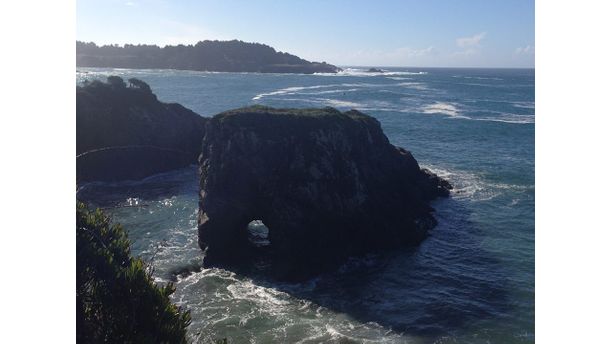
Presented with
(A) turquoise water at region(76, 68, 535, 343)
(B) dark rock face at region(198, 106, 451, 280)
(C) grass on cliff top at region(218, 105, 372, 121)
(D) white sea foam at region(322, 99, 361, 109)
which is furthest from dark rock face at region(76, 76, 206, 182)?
(D) white sea foam at region(322, 99, 361, 109)

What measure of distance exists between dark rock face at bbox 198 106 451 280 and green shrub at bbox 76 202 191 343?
1452 cm

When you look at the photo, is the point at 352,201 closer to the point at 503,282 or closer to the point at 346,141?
the point at 346,141

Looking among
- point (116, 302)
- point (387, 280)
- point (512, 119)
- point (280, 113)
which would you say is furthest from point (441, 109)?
point (116, 302)

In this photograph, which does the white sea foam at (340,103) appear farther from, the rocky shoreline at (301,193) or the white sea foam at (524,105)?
the rocky shoreline at (301,193)

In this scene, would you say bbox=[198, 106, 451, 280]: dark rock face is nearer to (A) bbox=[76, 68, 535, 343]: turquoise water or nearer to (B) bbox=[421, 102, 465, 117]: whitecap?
(A) bbox=[76, 68, 535, 343]: turquoise water

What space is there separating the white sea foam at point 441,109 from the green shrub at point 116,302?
97389 mm

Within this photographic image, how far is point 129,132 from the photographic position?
5850 centimetres

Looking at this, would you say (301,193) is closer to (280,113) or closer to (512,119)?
(280,113)

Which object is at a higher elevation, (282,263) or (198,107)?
(198,107)

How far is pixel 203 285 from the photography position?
29.5 metres

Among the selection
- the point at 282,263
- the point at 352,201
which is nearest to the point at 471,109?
the point at 352,201

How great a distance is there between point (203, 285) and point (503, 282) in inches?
810

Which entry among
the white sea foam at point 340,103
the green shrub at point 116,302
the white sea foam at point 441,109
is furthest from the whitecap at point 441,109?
the green shrub at point 116,302

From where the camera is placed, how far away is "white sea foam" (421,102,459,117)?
106713 mm
